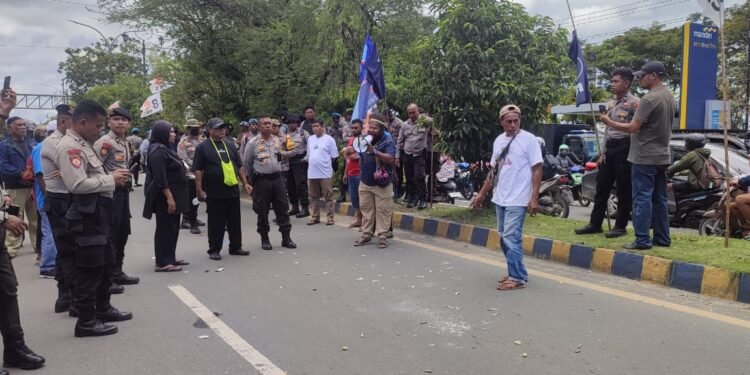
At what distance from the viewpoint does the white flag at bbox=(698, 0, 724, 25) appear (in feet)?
20.6

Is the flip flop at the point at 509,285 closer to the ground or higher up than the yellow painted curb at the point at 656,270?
closer to the ground

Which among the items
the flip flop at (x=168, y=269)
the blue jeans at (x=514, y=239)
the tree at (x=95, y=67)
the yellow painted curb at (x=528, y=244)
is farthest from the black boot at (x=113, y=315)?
the tree at (x=95, y=67)

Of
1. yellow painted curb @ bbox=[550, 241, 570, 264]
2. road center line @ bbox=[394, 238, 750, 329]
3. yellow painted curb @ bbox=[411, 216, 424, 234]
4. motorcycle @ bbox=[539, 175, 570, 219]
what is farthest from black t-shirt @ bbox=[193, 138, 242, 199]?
motorcycle @ bbox=[539, 175, 570, 219]

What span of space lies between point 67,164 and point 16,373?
1460mm

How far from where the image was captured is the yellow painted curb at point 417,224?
917cm

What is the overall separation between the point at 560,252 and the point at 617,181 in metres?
1.10

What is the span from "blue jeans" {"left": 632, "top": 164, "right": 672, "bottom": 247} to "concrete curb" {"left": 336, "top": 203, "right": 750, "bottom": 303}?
37 centimetres

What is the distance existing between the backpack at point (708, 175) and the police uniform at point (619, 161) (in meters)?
2.21

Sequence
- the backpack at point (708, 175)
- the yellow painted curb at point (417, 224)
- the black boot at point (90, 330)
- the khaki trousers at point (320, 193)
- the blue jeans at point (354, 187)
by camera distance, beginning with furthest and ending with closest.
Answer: the khaki trousers at point (320, 193)
the blue jeans at point (354, 187)
the yellow painted curb at point (417, 224)
the backpack at point (708, 175)
the black boot at point (90, 330)

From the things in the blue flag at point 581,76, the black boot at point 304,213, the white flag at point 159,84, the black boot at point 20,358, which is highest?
the white flag at point 159,84

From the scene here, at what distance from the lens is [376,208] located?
7965 millimetres

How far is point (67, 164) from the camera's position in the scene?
4.27m

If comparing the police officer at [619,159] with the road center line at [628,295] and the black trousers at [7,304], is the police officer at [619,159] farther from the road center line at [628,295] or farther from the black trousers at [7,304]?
the black trousers at [7,304]

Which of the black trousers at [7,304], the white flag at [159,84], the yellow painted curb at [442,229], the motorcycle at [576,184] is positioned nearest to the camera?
the black trousers at [7,304]
